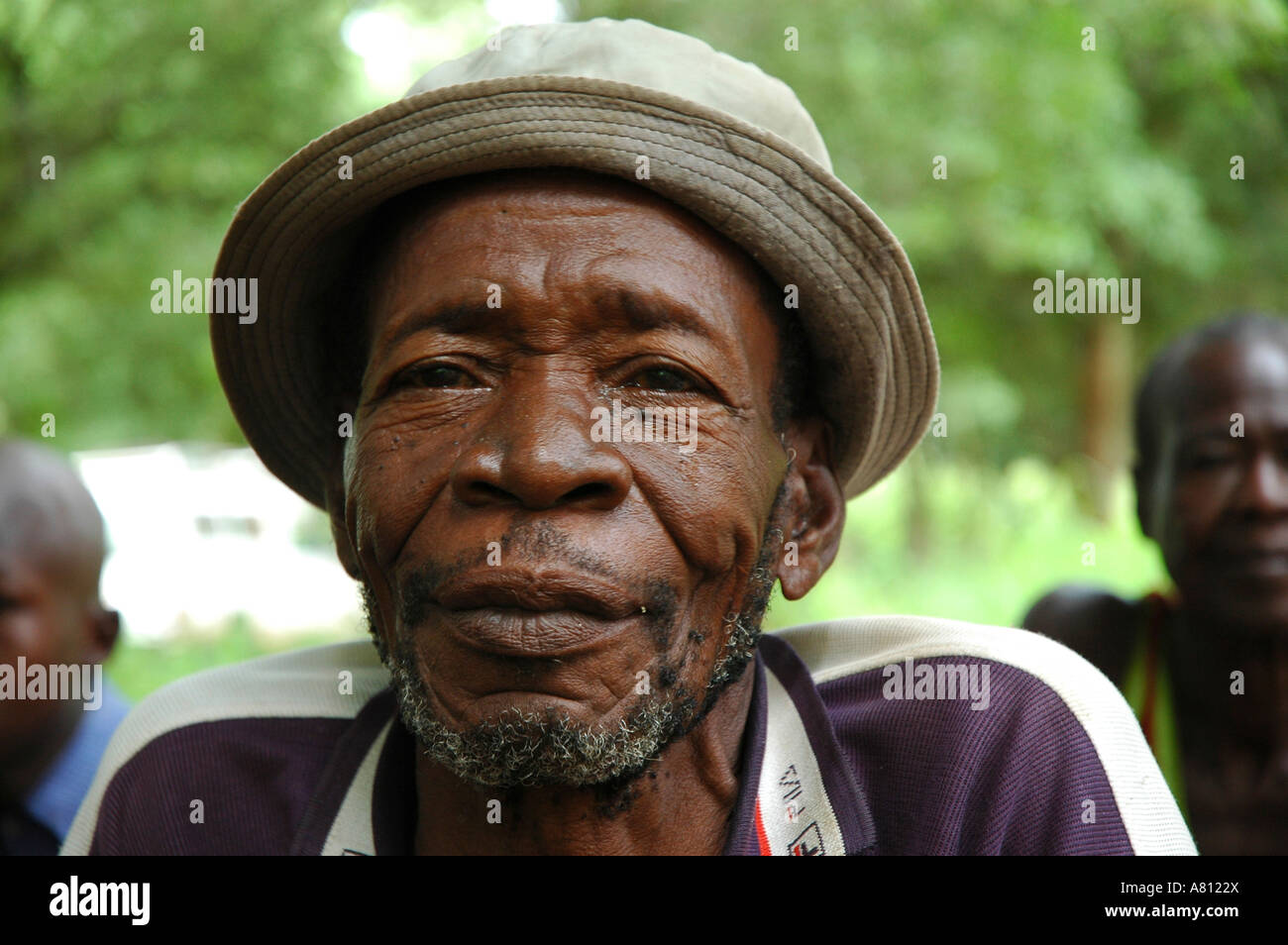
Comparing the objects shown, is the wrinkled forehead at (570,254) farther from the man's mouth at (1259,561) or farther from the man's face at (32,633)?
the man's face at (32,633)

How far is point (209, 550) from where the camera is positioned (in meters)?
14.0

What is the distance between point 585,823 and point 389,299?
96 cm

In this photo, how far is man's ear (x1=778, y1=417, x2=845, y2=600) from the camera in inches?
91.7

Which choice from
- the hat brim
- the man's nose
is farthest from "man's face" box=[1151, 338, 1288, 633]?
the man's nose

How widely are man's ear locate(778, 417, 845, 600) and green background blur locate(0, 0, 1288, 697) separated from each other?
4.22 meters

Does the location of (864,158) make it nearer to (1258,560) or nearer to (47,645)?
(1258,560)

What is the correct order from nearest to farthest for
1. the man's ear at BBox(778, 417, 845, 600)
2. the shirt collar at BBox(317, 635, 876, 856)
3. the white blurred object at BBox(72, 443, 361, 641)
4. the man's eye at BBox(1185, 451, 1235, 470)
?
the shirt collar at BBox(317, 635, 876, 856) < the man's ear at BBox(778, 417, 845, 600) < the man's eye at BBox(1185, 451, 1235, 470) < the white blurred object at BBox(72, 443, 361, 641)

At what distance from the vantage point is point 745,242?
2.16 m

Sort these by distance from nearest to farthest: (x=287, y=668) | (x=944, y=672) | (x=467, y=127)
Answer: (x=467, y=127) → (x=944, y=672) → (x=287, y=668)

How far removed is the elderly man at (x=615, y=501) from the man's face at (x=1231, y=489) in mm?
1407

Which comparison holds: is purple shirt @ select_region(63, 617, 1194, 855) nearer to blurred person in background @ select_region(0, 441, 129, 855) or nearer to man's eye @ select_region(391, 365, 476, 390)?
man's eye @ select_region(391, 365, 476, 390)

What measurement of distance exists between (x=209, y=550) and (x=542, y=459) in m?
13.0
